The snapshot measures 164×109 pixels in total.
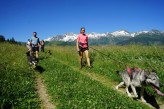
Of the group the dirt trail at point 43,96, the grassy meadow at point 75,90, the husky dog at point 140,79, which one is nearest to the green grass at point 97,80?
the grassy meadow at point 75,90

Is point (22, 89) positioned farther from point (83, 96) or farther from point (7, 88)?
point (83, 96)

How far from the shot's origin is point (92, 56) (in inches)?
934

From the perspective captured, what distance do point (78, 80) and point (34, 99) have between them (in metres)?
4.31

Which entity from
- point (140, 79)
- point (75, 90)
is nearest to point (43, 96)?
point (75, 90)

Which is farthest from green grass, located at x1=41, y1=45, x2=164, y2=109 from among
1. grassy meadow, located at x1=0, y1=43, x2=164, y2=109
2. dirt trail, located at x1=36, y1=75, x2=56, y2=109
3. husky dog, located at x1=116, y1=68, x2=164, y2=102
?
husky dog, located at x1=116, y1=68, x2=164, y2=102

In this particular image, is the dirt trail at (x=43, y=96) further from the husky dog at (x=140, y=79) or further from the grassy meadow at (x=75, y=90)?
the husky dog at (x=140, y=79)

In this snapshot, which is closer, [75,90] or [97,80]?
[75,90]

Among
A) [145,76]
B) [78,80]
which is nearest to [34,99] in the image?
[78,80]

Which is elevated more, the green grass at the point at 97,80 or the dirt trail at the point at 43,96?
the green grass at the point at 97,80

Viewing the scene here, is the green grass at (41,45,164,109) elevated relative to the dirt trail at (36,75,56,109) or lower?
elevated

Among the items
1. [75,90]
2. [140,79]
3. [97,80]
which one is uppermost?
[140,79]

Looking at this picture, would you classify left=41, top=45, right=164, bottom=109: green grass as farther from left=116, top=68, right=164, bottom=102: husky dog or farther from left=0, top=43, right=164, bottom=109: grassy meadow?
left=116, top=68, right=164, bottom=102: husky dog

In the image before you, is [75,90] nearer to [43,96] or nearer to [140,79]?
[43,96]

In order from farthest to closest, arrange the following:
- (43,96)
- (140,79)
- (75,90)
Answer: (75,90) → (43,96) → (140,79)
